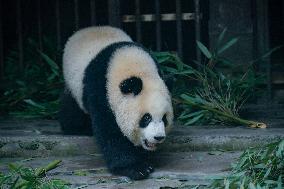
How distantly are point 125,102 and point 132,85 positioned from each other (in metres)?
0.16

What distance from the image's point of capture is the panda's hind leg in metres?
6.63

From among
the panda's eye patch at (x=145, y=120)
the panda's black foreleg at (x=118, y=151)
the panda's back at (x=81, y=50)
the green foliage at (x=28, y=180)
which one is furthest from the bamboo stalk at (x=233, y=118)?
the green foliage at (x=28, y=180)

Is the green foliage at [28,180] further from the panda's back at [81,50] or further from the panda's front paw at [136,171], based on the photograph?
the panda's back at [81,50]

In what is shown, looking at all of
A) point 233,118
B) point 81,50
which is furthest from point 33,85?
point 233,118

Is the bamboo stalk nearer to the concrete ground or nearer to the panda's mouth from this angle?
the concrete ground

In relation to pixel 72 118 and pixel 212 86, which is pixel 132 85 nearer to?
pixel 72 118

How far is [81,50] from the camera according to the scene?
6.39 metres

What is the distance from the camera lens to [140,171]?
5566 mm

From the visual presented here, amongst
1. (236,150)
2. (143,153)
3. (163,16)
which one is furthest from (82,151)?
(163,16)

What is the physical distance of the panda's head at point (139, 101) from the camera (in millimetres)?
5398

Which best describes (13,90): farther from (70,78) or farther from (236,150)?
(236,150)

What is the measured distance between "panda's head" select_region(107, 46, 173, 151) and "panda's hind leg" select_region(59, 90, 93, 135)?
1.07 m

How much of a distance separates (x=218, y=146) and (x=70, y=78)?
1.53 m

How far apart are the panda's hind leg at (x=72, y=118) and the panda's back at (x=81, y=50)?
0.46ft
